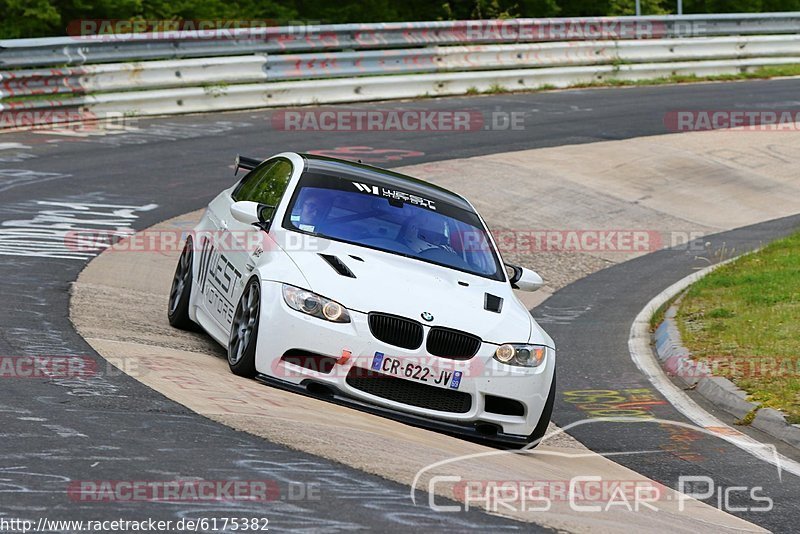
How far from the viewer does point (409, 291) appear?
332 inches

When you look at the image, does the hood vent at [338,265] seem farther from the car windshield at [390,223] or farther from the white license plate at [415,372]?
the white license plate at [415,372]

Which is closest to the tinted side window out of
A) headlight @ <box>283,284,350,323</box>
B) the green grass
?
headlight @ <box>283,284,350,323</box>

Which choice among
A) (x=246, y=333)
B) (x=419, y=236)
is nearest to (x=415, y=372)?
(x=246, y=333)

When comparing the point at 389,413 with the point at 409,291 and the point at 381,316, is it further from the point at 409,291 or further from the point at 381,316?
the point at 409,291

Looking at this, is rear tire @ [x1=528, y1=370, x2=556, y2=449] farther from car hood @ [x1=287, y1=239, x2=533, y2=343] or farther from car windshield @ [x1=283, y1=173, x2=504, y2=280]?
car windshield @ [x1=283, y1=173, x2=504, y2=280]

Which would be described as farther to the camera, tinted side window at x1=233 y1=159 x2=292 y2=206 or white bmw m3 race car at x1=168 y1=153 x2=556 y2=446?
tinted side window at x1=233 y1=159 x2=292 y2=206

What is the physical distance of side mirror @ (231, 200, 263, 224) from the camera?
30.4 ft

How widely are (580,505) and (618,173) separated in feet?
46.7

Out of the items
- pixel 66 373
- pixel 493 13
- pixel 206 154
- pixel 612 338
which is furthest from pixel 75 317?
pixel 493 13

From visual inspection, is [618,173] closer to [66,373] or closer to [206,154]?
[206,154]

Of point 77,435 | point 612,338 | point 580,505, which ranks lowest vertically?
point 612,338

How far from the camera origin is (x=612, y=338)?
1284cm

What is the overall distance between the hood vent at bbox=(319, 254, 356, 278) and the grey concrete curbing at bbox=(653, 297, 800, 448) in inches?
131

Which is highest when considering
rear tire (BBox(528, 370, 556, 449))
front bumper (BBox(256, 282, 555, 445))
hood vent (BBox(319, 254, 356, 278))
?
hood vent (BBox(319, 254, 356, 278))
